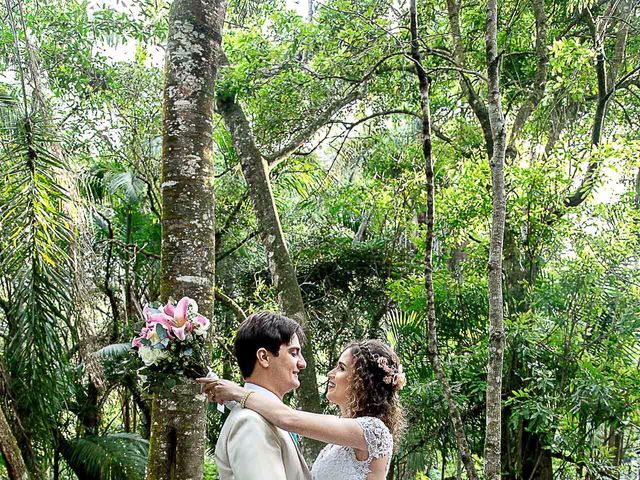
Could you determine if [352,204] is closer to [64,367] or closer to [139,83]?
[139,83]

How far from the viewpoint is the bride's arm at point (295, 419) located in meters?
1.78

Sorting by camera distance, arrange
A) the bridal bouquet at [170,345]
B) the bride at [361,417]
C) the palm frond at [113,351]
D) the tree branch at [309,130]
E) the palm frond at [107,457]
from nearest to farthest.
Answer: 1. the bridal bouquet at [170,345]
2. the bride at [361,417]
3. the tree branch at [309,130]
4. the palm frond at [107,457]
5. the palm frond at [113,351]

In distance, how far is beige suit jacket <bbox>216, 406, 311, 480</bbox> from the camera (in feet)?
5.36

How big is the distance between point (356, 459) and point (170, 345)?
77cm

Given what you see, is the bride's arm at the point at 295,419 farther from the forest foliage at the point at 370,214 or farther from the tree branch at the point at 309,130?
the tree branch at the point at 309,130

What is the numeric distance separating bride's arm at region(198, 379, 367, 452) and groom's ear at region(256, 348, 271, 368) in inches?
3.5

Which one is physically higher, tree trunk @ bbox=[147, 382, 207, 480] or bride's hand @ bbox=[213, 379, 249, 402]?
bride's hand @ bbox=[213, 379, 249, 402]

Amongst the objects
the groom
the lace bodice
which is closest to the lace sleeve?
the lace bodice

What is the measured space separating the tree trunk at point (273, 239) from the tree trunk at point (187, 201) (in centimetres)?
225

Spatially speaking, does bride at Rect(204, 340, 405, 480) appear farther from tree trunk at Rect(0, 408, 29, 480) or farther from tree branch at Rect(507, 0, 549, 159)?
tree branch at Rect(507, 0, 549, 159)

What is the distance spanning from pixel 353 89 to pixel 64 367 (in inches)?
136

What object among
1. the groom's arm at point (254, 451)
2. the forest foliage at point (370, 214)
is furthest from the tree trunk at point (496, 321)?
the groom's arm at point (254, 451)

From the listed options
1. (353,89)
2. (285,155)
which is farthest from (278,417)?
(353,89)

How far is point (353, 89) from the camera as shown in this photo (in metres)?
6.16
